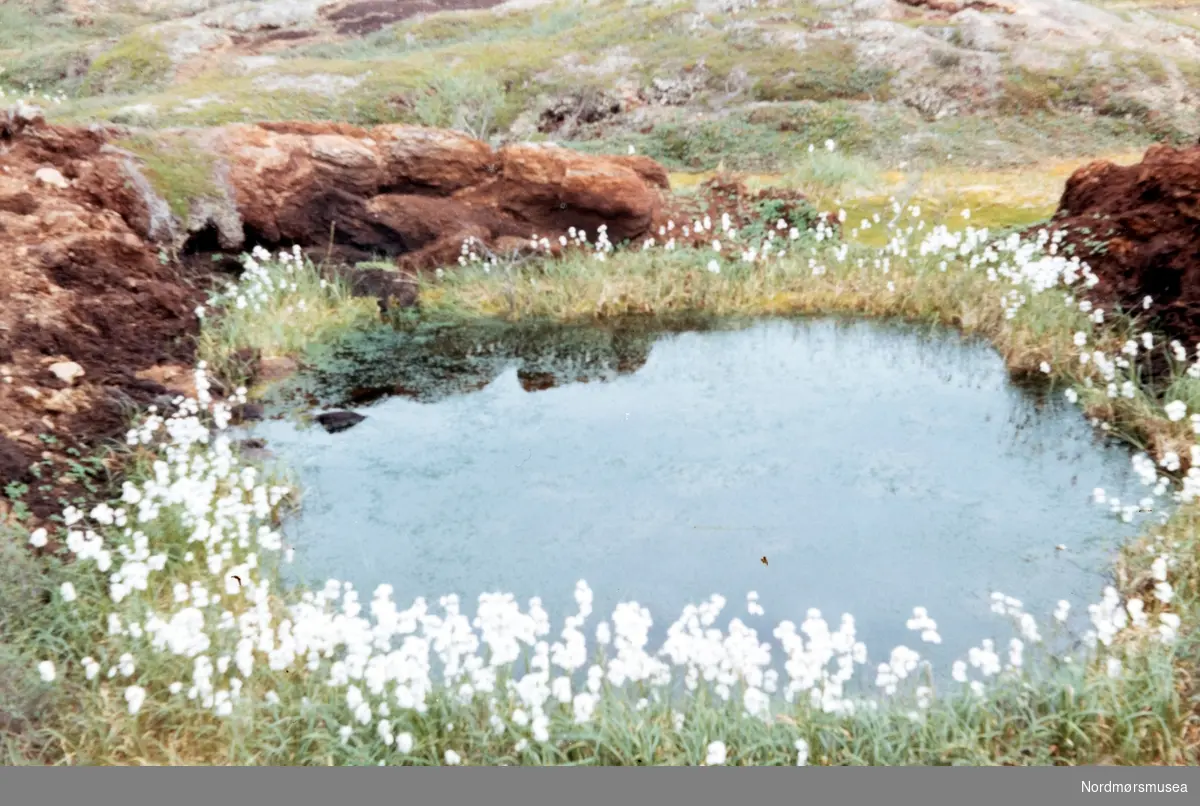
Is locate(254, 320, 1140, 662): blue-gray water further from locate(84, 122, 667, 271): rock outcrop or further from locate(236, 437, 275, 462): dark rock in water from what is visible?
A: locate(84, 122, 667, 271): rock outcrop

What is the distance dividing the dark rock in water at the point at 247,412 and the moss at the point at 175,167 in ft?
11.1

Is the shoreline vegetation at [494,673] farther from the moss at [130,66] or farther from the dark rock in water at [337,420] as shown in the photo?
the moss at [130,66]

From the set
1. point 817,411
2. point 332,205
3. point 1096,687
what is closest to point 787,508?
point 817,411

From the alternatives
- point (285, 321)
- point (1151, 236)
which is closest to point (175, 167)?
point (285, 321)

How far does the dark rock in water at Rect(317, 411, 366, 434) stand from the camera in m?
8.23

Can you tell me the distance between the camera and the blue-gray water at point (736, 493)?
593 cm

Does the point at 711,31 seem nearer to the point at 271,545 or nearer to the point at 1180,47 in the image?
the point at 1180,47

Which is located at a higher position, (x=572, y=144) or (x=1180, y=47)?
(x=1180, y=47)

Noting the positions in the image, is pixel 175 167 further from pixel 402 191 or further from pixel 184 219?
pixel 402 191

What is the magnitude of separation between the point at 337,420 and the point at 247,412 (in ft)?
2.71

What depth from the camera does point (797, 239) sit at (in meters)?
12.4

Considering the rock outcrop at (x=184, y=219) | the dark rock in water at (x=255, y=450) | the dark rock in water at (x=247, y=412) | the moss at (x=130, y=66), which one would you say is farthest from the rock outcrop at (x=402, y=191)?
the moss at (x=130, y=66)

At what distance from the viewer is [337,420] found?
8.28 meters

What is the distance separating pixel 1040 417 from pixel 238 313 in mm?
7365
